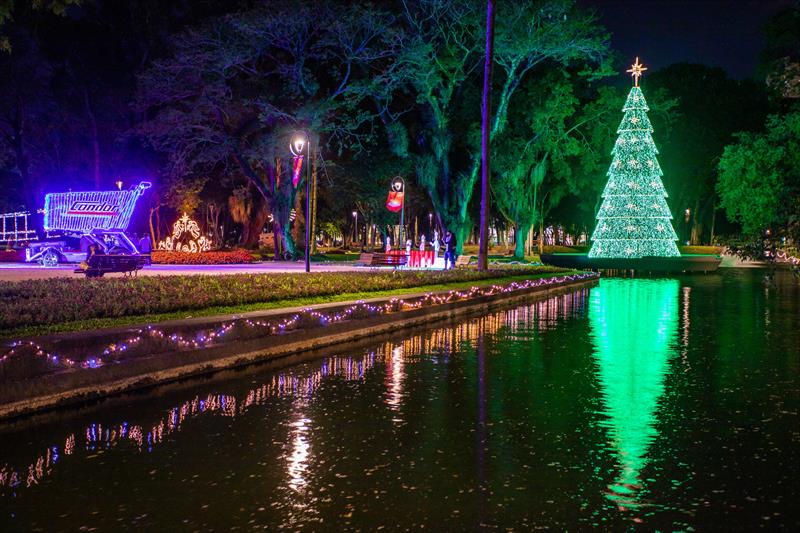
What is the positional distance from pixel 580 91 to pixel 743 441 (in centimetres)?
5858

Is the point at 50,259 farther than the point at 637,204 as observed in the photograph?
No

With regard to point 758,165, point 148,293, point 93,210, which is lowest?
point 148,293

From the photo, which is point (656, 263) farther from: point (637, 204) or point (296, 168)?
point (296, 168)

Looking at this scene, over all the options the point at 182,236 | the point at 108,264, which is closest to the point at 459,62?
the point at 182,236

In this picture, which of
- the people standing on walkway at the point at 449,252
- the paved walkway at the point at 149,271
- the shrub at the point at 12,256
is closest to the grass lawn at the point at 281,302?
the people standing on walkway at the point at 449,252

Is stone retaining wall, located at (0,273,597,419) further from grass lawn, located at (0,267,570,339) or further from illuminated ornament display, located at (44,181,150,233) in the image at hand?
illuminated ornament display, located at (44,181,150,233)

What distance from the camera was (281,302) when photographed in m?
23.4

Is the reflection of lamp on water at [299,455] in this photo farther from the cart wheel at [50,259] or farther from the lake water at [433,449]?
the cart wheel at [50,259]

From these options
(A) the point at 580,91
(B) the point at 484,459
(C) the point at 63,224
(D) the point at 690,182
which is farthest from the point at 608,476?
(D) the point at 690,182

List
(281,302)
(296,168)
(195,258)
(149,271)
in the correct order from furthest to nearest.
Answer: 1. (296,168)
2. (195,258)
3. (149,271)
4. (281,302)

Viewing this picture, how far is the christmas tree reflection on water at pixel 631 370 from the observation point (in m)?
8.37

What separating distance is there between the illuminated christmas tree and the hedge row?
2884cm

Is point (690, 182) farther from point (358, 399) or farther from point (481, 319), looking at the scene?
point (358, 399)

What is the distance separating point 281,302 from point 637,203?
37.3 meters
